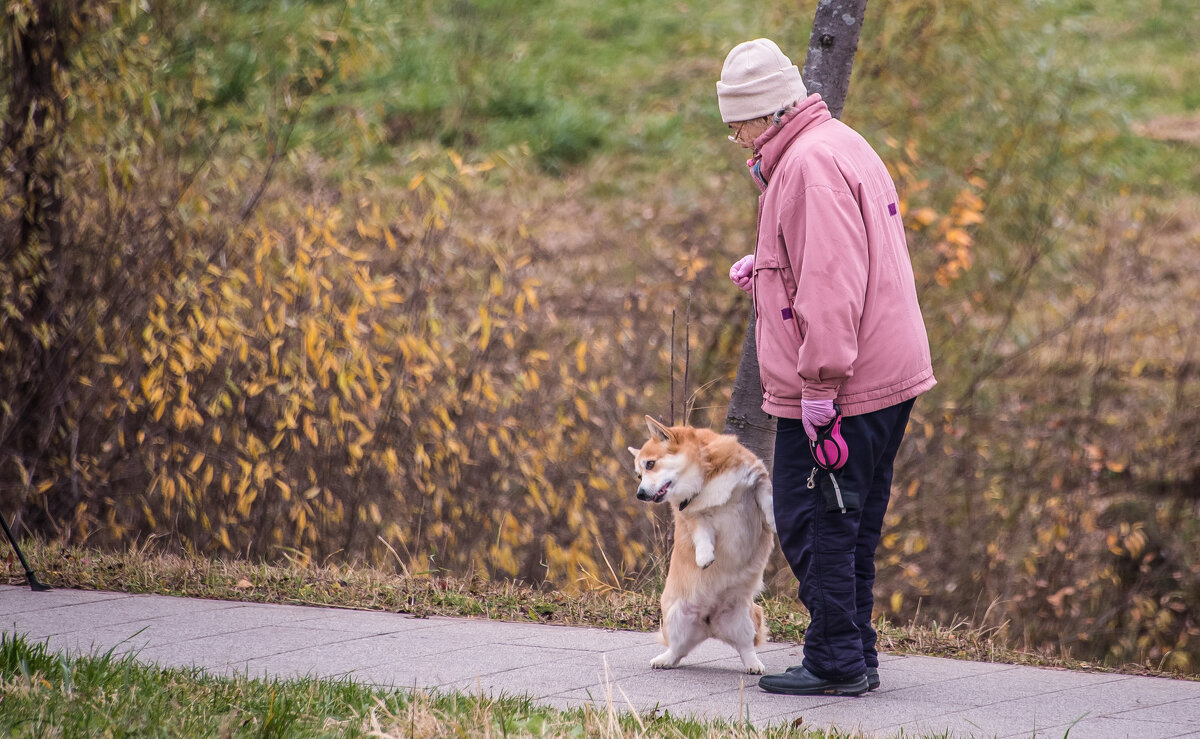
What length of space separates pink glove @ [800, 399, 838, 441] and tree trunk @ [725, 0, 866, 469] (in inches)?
54.0

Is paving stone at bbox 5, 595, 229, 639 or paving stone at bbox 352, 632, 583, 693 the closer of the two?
paving stone at bbox 352, 632, 583, 693

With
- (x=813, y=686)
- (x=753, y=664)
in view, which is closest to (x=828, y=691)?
(x=813, y=686)

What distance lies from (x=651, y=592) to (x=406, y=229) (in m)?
3.66

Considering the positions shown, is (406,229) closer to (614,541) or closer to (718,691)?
(614,541)

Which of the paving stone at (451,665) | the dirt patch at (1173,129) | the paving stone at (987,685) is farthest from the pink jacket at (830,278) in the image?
the dirt patch at (1173,129)

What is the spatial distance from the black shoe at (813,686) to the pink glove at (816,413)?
93cm

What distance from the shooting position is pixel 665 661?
439 centimetres

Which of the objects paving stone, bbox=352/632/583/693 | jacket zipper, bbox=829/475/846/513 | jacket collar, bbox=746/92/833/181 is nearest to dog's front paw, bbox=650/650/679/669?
paving stone, bbox=352/632/583/693

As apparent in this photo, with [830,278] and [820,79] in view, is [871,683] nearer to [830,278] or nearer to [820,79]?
[830,278]

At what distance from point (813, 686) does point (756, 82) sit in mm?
2084

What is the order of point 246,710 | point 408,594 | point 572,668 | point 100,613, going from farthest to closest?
point 408,594
point 100,613
point 572,668
point 246,710

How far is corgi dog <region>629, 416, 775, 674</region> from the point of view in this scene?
4.29m

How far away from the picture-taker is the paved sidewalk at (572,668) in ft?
12.4

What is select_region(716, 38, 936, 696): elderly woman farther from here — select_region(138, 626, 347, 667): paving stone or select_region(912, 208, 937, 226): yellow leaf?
select_region(912, 208, 937, 226): yellow leaf
